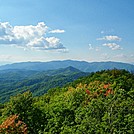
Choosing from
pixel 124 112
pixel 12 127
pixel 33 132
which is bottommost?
pixel 33 132

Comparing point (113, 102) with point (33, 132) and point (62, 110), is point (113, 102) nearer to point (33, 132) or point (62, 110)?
point (62, 110)

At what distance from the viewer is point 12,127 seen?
40.2 metres

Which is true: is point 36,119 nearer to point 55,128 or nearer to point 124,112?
point 55,128

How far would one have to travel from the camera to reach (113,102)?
39.1 m

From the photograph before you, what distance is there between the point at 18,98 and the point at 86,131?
72.7 ft

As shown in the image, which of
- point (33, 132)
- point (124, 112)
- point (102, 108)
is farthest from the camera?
point (33, 132)

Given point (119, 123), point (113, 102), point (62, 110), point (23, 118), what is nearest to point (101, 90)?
point (62, 110)

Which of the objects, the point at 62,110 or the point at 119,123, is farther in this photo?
the point at 62,110

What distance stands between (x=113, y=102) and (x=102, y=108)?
1717 millimetres

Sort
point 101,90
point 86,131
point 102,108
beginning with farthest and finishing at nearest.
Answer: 1. point 101,90
2. point 102,108
3. point 86,131

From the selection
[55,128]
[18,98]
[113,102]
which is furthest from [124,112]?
[18,98]

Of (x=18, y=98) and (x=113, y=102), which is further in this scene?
(x=18, y=98)

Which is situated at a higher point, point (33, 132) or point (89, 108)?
point (89, 108)

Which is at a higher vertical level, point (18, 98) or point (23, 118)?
point (18, 98)
